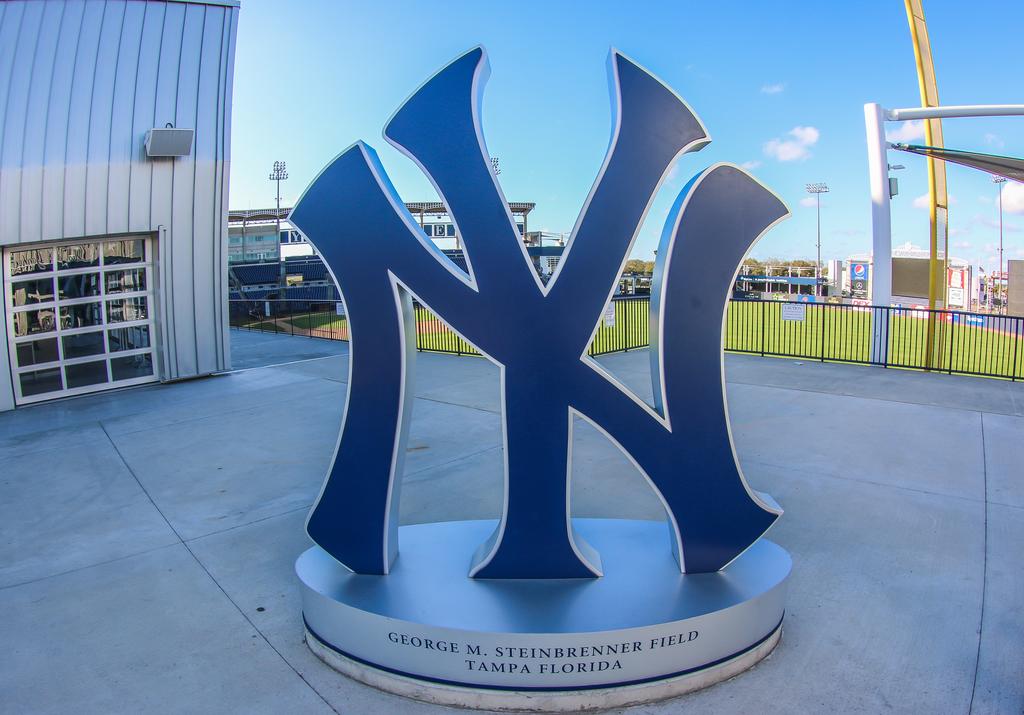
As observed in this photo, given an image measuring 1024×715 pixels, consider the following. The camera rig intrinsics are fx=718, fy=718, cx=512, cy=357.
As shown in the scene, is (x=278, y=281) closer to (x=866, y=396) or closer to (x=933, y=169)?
(x=933, y=169)

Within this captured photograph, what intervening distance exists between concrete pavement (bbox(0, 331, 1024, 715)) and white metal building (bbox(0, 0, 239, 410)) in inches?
81.1

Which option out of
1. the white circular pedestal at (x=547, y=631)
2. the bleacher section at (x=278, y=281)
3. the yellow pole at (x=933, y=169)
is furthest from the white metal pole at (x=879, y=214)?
the bleacher section at (x=278, y=281)

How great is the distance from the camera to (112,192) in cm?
1271

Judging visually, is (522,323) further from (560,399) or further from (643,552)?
(643,552)

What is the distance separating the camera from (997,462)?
7535 mm

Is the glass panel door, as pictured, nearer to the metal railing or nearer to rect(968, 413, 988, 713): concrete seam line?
the metal railing

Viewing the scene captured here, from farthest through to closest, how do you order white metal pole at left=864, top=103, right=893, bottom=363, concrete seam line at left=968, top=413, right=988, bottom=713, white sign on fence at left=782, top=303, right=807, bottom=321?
white sign on fence at left=782, top=303, right=807, bottom=321 → white metal pole at left=864, top=103, right=893, bottom=363 → concrete seam line at left=968, top=413, right=988, bottom=713

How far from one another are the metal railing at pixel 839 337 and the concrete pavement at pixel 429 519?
1912 mm

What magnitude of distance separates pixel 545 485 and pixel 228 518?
3.67 meters

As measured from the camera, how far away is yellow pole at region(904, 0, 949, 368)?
13680 millimetres

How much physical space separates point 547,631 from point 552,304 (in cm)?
173

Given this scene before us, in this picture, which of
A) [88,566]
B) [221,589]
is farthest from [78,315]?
[221,589]

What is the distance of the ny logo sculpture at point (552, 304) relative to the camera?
3.98m

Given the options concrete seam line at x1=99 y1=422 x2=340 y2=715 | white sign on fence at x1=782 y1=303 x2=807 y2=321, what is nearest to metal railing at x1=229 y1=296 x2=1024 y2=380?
white sign on fence at x1=782 y1=303 x2=807 y2=321
